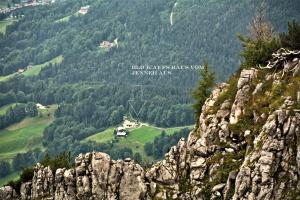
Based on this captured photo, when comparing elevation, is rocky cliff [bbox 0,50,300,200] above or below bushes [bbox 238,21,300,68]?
below

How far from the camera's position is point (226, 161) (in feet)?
246

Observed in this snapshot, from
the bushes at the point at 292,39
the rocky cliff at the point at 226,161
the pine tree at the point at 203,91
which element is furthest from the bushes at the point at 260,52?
the pine tree at the point at 203,91

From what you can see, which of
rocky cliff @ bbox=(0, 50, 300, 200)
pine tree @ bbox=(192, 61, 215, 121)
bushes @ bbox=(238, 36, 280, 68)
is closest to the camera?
rocky cliff @ bbox=(0, 50, 300, 200)

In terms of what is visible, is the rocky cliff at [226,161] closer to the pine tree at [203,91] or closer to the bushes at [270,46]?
the bushes at [270,46]

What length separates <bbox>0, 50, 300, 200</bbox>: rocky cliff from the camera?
7006 centimetres

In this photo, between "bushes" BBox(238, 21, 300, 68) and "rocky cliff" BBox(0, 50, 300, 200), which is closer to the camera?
"rocky cliff" BBox(0, 50, 300, 200)

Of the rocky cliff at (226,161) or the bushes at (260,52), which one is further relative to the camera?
the bushes at (260,52)

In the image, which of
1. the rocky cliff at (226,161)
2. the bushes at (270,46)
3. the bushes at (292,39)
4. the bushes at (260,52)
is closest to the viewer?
the rocky cliff at (226,161)

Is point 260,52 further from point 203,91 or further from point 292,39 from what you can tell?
point 203,91

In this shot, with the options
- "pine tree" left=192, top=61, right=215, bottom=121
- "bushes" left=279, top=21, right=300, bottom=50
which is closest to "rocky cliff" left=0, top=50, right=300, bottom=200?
"bushes" left=279, top=21, right=300, bottom=50

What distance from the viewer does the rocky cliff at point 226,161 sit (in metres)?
70.1

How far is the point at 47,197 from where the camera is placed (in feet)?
276

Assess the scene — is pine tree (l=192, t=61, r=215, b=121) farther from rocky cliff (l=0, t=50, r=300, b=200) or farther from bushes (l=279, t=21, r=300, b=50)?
bushes (l=279, t=21, r=300, b=50)

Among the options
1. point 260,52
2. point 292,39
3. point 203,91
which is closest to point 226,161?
point 260,52
